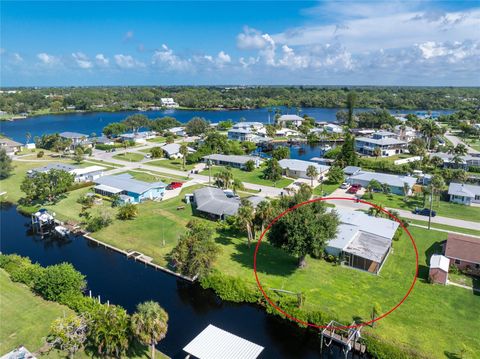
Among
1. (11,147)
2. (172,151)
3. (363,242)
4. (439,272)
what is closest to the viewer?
(439,272)

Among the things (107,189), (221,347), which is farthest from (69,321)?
(107,189)

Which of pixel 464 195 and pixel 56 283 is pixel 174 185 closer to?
pixel 56 283

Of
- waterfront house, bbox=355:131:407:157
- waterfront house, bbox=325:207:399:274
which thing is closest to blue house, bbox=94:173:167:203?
waterfront house, bbox=325:207:399:274

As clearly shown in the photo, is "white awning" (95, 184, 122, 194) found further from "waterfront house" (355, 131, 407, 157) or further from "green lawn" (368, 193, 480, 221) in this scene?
"waterfront house" (355, 131, 407, 157)

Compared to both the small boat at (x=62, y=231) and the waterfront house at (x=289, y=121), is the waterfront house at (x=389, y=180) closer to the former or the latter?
the small boat at (x=62, y=231)

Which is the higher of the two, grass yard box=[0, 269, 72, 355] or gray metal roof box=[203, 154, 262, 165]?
gray metal roof box=[203, 154, 262, 165]

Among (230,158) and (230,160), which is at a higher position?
(230,158)

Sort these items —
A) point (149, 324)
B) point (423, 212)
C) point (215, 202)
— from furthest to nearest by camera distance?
point (215, 202) < point (423, 212) < point (149, 324)
